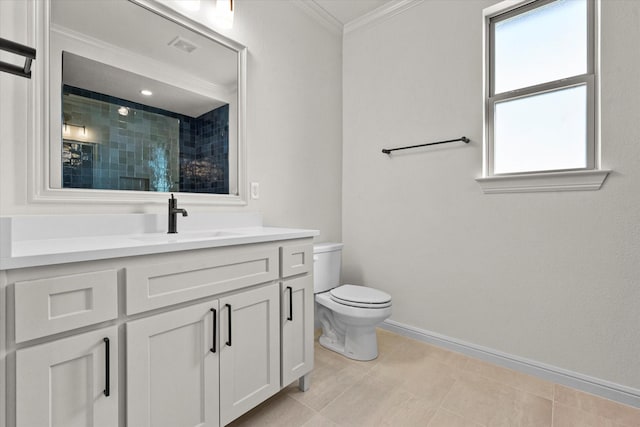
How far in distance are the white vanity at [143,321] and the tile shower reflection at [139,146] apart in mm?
205

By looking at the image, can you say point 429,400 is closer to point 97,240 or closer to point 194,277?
point 194,277

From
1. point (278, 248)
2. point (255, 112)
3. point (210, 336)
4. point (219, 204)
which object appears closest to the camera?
point (210, 336)

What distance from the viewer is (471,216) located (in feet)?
6.61

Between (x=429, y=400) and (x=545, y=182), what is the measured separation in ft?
4.49

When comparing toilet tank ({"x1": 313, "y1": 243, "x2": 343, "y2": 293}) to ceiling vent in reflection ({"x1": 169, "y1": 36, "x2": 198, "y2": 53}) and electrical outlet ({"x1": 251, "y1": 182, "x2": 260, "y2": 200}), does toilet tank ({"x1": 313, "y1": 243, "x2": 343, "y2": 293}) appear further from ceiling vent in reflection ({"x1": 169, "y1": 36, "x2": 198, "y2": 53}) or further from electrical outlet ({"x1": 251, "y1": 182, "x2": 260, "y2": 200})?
ceiling vent in reflection ({"x1": 169, "y1": 36, "x2": 198, "y2": 53})

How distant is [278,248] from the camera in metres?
1.44

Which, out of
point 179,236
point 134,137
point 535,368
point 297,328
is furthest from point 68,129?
point 535,368

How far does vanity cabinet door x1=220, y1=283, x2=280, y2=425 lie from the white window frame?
1548 millimetres

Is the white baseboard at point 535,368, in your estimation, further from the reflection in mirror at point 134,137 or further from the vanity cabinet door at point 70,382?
the vanity cabinet door at point 70,382

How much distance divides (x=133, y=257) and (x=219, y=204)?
2.74 ft

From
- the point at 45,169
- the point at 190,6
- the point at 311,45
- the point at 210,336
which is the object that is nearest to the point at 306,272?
the point at 210,336

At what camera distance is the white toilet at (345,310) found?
1.88 metres

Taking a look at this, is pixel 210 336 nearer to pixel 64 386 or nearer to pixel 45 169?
pixel 64 386

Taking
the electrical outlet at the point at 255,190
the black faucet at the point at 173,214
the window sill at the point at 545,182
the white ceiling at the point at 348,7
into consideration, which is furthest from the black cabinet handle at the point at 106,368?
the white ceiling at the point at 348,7
